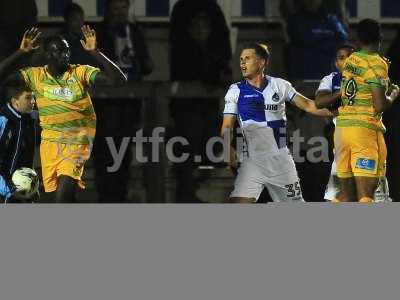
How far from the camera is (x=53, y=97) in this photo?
8.98 metres

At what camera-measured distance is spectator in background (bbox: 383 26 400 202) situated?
346 inches

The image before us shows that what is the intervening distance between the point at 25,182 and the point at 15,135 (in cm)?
32

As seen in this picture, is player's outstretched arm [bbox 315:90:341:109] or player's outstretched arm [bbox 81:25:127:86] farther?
player's outstretched arm [bbox 315:90:341:109]

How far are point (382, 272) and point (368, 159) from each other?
1692mm

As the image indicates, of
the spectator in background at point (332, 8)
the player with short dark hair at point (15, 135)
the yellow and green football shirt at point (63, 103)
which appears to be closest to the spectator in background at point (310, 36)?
the spectator in background at point (332, 8)

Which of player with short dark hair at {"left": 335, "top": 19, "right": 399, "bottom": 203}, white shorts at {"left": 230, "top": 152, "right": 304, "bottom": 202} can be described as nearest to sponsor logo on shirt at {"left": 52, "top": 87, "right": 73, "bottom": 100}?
white shorts at {"left": 230, "top": 152, "right": 304, "bottom": 202}

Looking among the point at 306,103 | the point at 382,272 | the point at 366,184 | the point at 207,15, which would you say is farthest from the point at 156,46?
the point at 382,272

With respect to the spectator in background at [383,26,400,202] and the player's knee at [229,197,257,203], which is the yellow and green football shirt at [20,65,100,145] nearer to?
the player's knee at [229,197,257,203]

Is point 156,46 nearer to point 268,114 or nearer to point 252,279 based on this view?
point 268,114

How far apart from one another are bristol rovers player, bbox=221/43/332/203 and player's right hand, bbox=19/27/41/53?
126cm

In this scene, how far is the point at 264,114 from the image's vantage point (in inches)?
351

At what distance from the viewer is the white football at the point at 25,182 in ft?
28.8

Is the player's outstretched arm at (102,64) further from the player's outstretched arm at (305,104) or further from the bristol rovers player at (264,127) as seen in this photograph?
the player's outstretched arm at (305,104)

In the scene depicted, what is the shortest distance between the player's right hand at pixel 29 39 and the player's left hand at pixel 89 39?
0.29 metres
